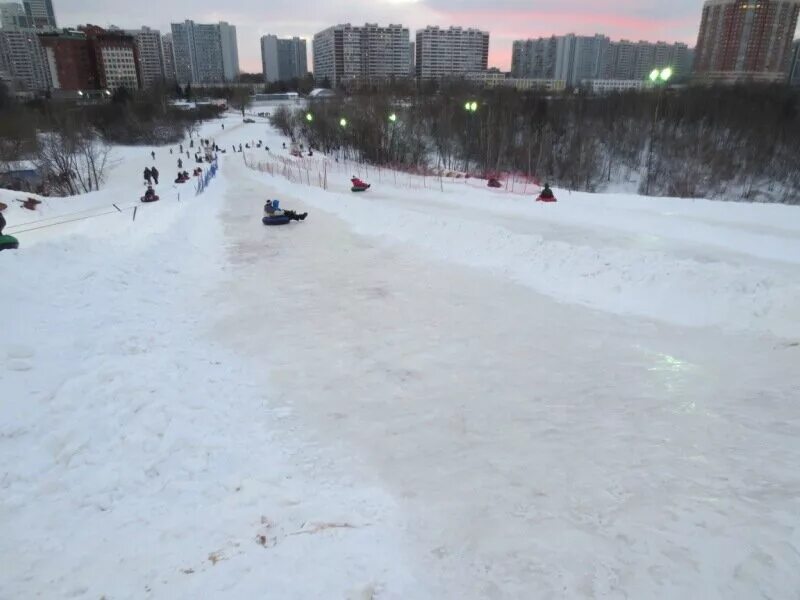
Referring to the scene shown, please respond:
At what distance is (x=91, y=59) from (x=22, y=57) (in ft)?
163

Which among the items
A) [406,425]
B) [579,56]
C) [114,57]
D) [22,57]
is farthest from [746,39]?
[22,57]

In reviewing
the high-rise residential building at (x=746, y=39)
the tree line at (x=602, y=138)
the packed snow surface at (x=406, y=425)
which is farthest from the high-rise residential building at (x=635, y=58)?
the packed snow surface at (x=406, y=425)

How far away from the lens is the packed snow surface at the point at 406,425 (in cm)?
409

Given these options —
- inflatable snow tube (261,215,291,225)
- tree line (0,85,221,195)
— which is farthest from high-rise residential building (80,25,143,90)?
inflatable snow tube (261,215,291,225)

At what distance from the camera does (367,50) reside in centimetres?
13275

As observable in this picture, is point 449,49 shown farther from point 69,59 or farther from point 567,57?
point 69,59

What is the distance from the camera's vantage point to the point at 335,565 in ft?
13.5

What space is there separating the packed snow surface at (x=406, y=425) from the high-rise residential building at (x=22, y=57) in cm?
16213

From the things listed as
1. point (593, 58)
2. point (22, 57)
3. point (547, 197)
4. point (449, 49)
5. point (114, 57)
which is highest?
point (449, 49)

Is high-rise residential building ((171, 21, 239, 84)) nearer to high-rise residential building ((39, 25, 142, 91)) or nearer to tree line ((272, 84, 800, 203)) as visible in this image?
high-rise residential building ((39, 25, 142, 91))

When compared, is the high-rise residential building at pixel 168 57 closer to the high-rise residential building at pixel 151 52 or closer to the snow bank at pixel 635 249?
the high-rise residential building at pixel 151 52

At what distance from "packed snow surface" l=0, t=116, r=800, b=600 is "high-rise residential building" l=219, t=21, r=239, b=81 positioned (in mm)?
197588

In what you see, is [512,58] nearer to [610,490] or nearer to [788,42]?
[788,42]

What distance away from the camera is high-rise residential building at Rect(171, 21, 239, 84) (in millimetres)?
173250
